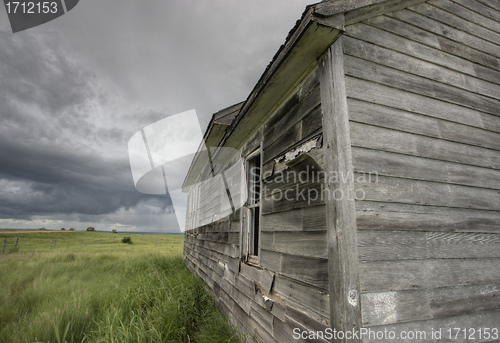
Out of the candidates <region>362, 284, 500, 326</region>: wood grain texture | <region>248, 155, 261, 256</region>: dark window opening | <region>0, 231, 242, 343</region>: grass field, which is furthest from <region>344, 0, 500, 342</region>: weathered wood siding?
<region>0, 231, 242, 343</region>: grass field

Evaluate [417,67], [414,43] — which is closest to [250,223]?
[417,67]

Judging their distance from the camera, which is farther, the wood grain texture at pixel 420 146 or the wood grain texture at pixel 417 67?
the wood grain texture at pixel 417 67

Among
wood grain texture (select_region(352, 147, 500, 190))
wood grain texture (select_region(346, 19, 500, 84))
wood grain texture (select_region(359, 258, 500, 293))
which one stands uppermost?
wood grain texture (select_region(346, 19, 500, 84))

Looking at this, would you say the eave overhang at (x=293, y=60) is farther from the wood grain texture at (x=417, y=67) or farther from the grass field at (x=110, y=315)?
the grass field at (x=110, y=315)

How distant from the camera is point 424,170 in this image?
6.58 feet

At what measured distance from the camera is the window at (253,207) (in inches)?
139

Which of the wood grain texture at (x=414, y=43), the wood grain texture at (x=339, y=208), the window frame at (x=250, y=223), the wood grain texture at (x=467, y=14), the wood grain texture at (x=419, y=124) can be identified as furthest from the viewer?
the window frame at (x=250, y=223)

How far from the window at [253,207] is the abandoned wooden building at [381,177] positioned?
544 millimetres

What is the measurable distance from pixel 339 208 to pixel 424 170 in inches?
40.5

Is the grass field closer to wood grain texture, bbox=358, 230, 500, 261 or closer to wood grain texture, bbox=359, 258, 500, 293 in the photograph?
wood grain texture, bbox=359, 258, 500, 293

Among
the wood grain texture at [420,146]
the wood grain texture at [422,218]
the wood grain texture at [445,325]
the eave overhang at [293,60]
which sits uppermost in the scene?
the eave overhang at [293,60]

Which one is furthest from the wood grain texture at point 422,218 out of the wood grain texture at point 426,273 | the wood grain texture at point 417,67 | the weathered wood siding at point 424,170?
the wood grain texture at point 417,67

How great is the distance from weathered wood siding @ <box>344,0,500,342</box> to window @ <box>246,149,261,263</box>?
A: 183 centimetres

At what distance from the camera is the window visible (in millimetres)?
3521
